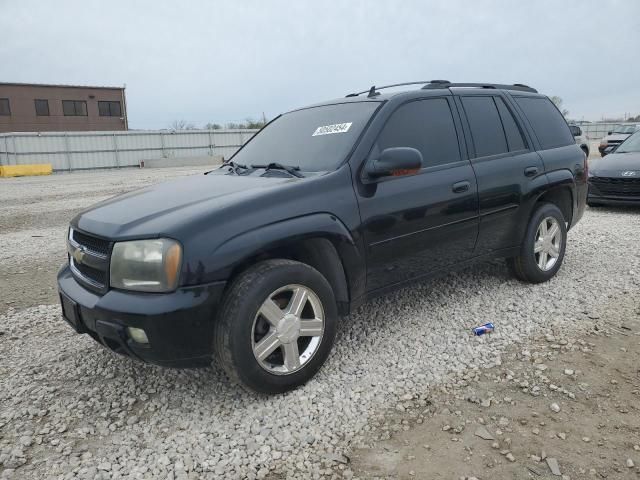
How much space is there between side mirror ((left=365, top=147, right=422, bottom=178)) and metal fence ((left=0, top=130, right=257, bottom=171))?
2354cm

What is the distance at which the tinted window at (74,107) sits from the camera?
45.3 metres

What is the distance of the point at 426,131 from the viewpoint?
3838 millimetres

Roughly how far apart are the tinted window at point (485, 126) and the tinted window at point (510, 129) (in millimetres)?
62

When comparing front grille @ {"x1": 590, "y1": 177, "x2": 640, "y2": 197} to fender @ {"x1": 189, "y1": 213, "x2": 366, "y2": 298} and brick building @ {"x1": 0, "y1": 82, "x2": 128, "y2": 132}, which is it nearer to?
fender @ {"x1": 189, "y1": 213, "x2": 366, "y2": 298}

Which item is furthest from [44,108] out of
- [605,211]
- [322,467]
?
A: [322,467]

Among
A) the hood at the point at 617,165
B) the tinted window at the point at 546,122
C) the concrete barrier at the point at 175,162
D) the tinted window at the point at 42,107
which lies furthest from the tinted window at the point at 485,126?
the tinted window at the point at 42,107

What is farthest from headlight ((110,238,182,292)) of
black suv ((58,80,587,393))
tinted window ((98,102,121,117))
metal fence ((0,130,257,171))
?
tinted window ((98,102,121,117))

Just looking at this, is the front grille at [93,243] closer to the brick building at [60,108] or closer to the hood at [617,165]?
the hood at [617,165]

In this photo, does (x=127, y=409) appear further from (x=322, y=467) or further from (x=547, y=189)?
(x=547, y=189)

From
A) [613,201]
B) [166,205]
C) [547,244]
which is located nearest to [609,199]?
[613,201]

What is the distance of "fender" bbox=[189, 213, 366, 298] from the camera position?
2.67m

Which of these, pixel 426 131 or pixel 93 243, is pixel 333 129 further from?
pixel 93 243

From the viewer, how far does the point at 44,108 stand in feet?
146

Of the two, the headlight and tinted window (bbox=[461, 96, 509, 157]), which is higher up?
tinted window (bbox=[461, 96, 509, 157])
